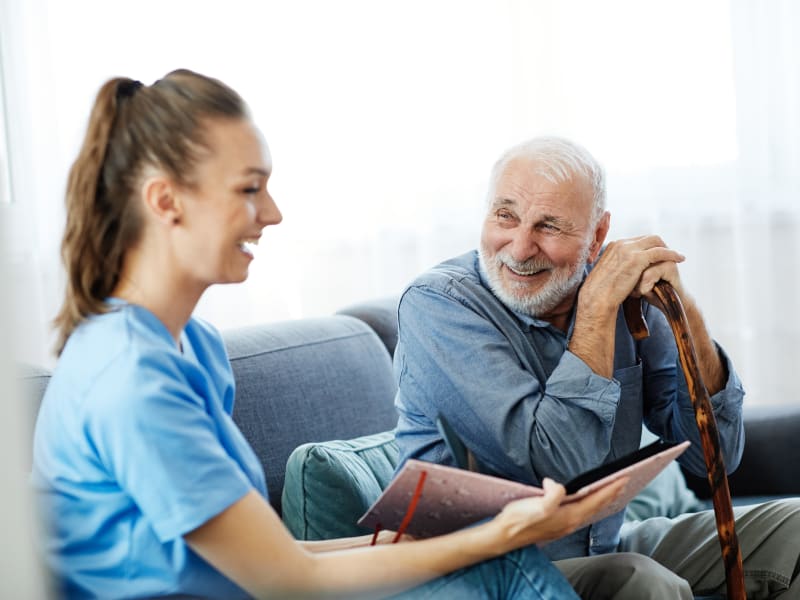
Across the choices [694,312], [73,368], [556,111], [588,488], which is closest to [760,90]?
[556,111]

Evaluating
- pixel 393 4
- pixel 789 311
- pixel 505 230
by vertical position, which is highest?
pixel 393 4

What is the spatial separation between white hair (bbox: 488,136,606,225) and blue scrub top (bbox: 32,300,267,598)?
782mm

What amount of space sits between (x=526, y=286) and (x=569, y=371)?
0.20 metres

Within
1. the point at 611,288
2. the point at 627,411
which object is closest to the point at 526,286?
the point at 611,288

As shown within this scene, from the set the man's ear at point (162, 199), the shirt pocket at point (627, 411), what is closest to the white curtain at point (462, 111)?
the shirt pocket at point (627, 411)

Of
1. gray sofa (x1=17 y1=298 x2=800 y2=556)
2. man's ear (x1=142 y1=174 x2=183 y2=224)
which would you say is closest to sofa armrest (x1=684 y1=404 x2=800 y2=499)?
gray sofa (x1=17 y1=298 x2=800 y2=556)

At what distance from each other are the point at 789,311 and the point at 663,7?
3.23 feet

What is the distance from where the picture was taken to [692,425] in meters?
1.74

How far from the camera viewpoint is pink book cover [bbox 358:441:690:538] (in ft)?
3.63

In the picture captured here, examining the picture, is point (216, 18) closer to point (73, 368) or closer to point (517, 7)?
point (517, 7)

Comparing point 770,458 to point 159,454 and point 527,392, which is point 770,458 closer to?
point 527,392

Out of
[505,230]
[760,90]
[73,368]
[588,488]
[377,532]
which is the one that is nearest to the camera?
[73,368]

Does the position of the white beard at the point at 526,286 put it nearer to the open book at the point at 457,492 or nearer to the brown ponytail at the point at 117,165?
the open book at the point at 457,492

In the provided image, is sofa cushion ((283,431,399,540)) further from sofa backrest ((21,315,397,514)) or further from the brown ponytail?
the brown ponytail
